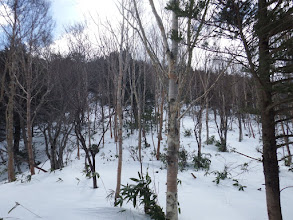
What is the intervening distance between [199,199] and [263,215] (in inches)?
57.8

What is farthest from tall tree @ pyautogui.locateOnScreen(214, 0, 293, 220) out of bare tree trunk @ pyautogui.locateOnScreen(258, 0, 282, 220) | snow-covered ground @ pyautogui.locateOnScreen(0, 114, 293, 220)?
snow-covered ground @ pyautogui.locateOnScreen(0, 114, 293, 220)

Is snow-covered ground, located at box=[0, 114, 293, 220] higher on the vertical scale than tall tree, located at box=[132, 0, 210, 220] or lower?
lower

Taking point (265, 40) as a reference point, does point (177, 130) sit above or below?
below

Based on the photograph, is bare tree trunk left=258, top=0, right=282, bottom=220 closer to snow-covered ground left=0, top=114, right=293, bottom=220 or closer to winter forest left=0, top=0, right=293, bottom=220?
winter forest left=0, top=0, right=293, bottom=220

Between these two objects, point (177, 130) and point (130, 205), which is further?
point (130, 205)

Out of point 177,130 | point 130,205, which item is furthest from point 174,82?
point 130,205

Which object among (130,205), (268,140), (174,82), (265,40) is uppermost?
(265,40)

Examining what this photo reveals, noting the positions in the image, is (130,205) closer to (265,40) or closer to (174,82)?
(174,82)

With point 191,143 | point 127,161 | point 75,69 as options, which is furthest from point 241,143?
point 75,69

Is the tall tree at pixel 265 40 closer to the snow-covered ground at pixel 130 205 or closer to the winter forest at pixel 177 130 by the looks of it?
the winter forest at pixel 177 130

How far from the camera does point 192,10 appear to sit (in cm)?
235

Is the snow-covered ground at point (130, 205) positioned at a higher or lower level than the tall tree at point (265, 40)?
lower

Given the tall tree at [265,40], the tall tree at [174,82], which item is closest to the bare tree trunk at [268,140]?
the tall tree at [265,40]

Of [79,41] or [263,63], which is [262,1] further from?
[79,41]
